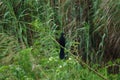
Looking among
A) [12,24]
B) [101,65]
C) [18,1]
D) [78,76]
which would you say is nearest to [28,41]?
[12,24]

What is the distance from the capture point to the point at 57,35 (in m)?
4.23

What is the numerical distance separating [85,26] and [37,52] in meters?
0.79

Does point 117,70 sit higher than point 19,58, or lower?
lower

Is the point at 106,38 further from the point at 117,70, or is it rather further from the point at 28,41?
the point at 28,41

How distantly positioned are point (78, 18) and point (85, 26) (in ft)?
0.76

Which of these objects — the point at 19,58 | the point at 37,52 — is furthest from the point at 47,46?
the point at 19,58

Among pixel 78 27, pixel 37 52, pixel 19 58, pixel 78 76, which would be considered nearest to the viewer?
pixel 78 76

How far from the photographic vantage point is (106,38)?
4.00m

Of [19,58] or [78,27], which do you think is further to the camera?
[78,27]

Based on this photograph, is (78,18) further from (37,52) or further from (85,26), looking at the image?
(37,52)

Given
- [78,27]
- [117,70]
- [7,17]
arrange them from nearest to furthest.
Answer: [117,70] → [78,27] → [7,17]

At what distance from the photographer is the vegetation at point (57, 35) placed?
10.8 ft

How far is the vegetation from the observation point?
10.8 ft

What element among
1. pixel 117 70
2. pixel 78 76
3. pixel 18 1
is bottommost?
pixel 117 70
